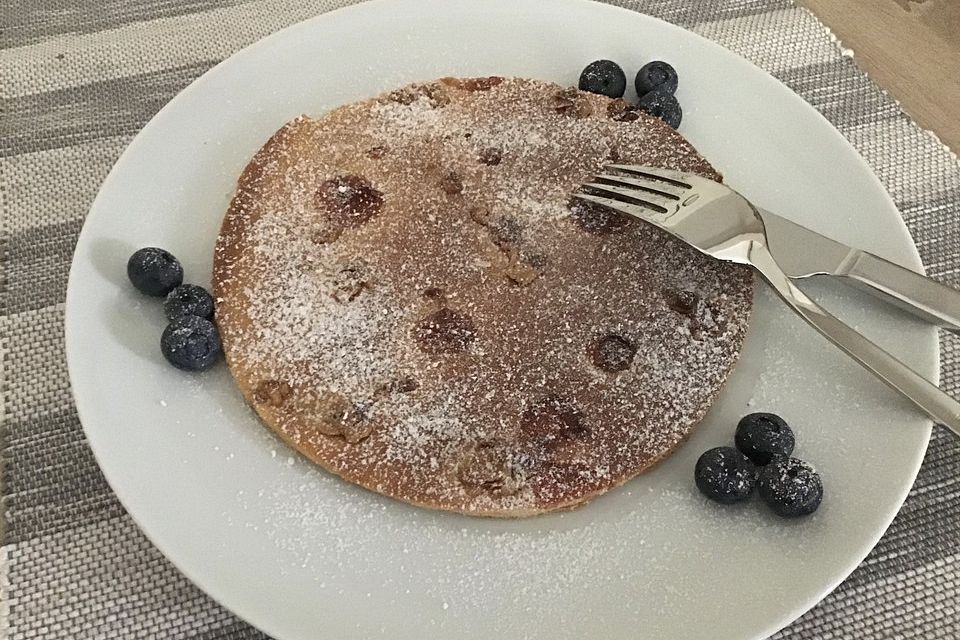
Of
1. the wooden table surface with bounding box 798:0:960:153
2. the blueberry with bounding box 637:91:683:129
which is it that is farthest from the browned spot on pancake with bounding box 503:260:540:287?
the wooden table surface with bounding box 798:0:960:153

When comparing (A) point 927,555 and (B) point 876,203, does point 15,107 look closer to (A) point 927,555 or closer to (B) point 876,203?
(B) point 876,203

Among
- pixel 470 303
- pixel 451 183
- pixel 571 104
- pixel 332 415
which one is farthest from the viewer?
pixel 571 104

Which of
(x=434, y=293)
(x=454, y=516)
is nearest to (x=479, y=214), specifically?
(x=434, y=293)

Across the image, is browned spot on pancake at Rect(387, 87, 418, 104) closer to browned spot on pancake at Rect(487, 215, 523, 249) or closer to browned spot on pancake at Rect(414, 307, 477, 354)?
browned spot on pancake at Rect(487, 215, 523, 249)

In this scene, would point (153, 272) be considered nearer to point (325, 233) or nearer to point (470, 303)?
point (325, 233)

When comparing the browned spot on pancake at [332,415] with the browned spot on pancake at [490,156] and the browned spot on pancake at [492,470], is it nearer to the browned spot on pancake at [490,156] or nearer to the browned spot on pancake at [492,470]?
the browned spot on pancake at [492,470]

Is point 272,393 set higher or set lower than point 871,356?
lower
